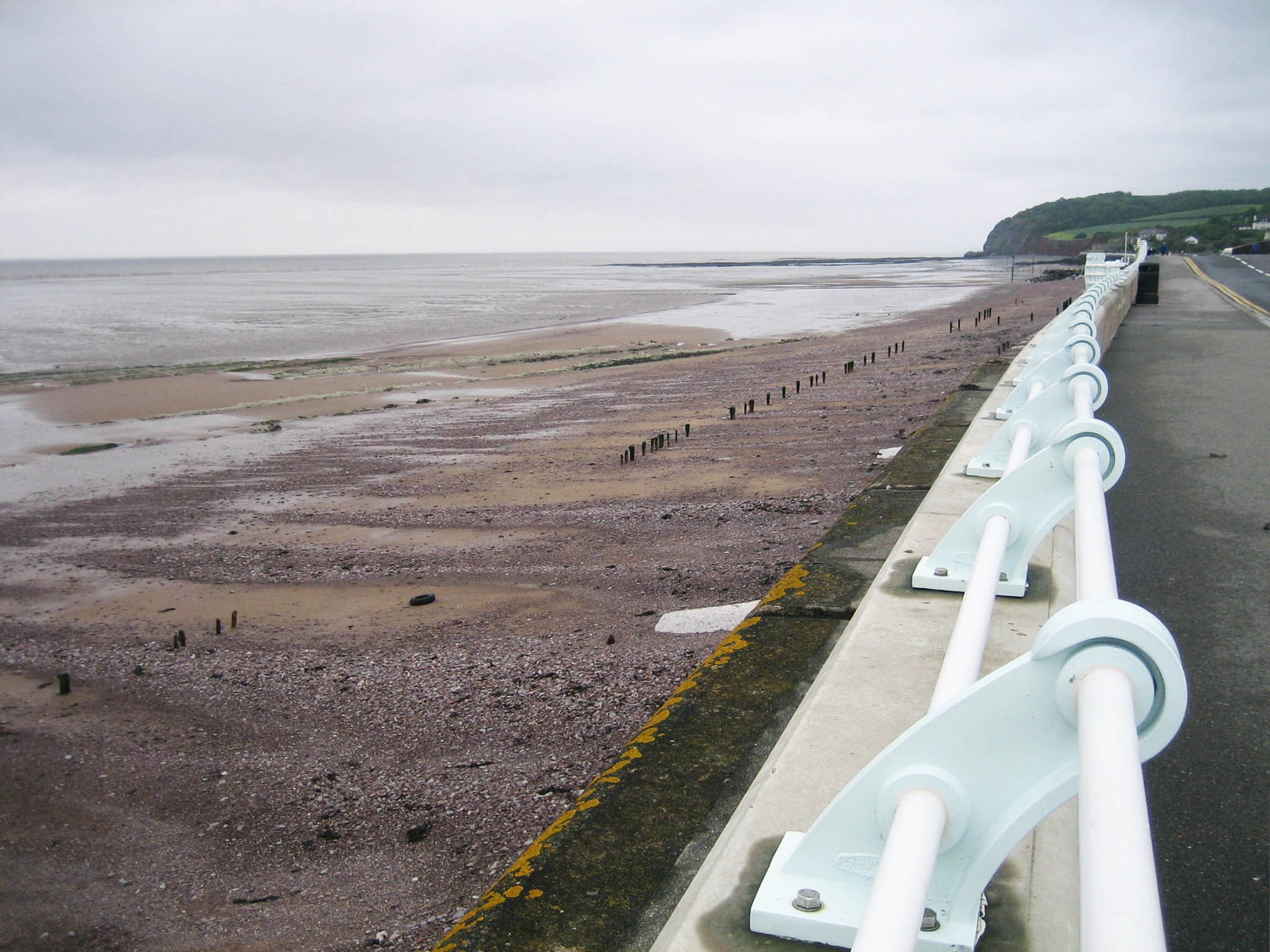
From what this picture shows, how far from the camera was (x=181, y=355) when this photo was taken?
1303 inches

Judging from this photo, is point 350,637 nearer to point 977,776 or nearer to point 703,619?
point 703,619

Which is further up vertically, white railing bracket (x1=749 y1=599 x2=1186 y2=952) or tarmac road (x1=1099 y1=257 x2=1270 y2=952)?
white railing bracket (x1=749 y1=599 x2=1186 y2=952)

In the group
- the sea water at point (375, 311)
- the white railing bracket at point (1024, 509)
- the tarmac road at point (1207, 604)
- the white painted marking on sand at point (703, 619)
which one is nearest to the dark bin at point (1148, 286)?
the tarmac road at point (1207, 604)

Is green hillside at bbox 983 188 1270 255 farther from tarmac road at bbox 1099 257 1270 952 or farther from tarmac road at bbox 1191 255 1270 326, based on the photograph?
tarmac road at bbox 1099 257 1270 952

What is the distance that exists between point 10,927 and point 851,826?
156 inches

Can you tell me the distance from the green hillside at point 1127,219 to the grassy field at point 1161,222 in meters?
0.13

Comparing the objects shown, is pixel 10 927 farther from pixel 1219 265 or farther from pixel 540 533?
pixel 1219 265

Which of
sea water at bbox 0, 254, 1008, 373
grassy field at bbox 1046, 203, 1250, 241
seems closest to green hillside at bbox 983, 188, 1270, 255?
grassy field at bbox 1046, 203, 1250, 241

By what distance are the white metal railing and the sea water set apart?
32204 mm

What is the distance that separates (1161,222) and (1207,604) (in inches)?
5846

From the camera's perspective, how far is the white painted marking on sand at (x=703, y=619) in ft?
20.8

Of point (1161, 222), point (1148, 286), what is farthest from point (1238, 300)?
point (1161, 222)

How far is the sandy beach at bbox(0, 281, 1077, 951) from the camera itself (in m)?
4.27

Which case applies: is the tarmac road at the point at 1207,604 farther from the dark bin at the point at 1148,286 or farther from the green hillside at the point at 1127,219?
the green hillside at the point at 1127,219
